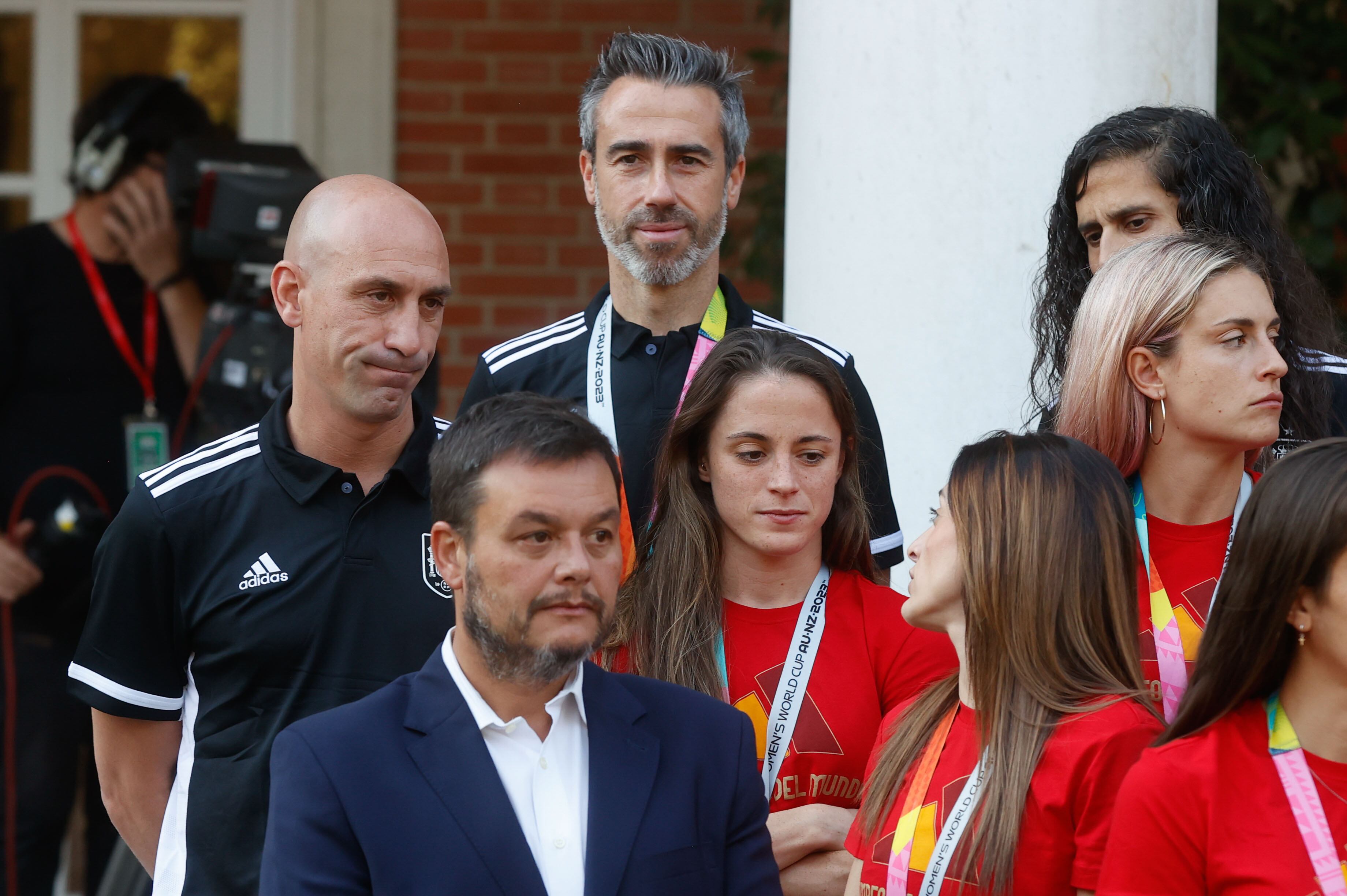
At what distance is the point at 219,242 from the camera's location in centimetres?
404

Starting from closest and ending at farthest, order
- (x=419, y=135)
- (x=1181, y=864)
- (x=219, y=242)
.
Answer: (x=1181, y=864) < (x=219, y=242) < (x=419, y=135)

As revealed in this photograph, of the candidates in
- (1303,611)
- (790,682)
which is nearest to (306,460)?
(790,682)

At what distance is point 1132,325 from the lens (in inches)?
97.0

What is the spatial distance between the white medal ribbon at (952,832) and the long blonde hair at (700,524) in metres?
0.52

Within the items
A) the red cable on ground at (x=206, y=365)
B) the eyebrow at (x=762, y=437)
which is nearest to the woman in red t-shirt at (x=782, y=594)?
the eyebrow at (x=762, y=437)

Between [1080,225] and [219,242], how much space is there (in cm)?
228

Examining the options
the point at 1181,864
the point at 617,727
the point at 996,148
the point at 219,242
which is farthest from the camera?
the point at 219,242

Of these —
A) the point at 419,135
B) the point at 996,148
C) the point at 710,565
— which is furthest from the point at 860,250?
the point at 419,135

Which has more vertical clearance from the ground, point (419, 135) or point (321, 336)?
point (419, 135)

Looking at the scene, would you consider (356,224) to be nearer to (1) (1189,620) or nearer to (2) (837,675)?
(2) (837,675)

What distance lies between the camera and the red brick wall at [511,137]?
5.45 metres

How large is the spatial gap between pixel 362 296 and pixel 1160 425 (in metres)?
1.31

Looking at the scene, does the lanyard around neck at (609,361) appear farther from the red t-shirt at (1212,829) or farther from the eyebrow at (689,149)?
the red t-shirt at (1212,829)

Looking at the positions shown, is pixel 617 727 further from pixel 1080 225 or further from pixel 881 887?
pixel 1080 225
